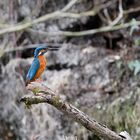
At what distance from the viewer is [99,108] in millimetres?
4621

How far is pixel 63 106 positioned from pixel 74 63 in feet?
8.15

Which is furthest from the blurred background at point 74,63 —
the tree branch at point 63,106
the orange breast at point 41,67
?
the tree branch at point 63,106

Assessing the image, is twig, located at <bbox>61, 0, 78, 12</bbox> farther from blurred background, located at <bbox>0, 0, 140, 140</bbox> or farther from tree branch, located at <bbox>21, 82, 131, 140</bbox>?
tree branch, located at <bbox>21, 82, 131, 140</bbox>

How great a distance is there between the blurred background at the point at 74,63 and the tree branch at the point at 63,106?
69.1 inches

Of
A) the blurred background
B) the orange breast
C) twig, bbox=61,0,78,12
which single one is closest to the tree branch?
the orange breast

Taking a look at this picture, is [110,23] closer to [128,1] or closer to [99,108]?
[128,1]

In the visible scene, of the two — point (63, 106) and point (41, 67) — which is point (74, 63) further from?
point (63, 106)

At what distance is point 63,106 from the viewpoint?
97.0 inches

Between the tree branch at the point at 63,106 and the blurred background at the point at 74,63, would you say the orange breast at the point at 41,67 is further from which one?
the blurred background at the point at 74,63

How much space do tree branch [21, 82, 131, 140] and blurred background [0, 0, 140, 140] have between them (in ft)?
5.76

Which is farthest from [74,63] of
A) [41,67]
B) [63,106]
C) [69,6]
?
[63,106]

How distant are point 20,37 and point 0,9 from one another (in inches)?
17.1

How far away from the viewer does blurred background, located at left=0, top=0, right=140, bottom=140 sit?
4.64m

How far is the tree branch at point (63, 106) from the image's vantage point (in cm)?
241
